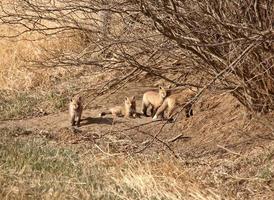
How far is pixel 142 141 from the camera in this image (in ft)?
30.6

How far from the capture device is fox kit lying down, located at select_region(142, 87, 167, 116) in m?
10.9

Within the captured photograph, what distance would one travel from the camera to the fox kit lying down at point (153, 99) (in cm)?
1090

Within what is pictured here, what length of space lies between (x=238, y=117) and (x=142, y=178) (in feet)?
9.39

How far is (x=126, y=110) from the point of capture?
1103cm

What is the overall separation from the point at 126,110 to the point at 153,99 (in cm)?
50

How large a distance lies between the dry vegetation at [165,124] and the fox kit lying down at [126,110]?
5.7 inches

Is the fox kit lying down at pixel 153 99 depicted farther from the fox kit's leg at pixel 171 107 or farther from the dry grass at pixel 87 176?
Answer: the dry grass at pixel 87 176

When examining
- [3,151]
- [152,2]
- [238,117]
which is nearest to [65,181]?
[3,151]

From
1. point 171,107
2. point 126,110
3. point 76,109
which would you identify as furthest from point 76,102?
point 171,107

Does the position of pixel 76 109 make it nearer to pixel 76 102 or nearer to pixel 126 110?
pixel 76 102

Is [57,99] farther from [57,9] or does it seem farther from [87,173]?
[87,173]

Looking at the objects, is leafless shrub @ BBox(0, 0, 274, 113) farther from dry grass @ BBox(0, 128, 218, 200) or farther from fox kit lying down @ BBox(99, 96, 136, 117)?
fox kit lying down @ BBox(99, 96, 136, 117)

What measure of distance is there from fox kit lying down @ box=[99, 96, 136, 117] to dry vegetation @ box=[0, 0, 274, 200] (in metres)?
0.15

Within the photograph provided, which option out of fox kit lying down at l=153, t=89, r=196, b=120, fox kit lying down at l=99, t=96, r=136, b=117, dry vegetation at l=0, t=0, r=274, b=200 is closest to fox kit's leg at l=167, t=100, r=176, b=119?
fox kit lying down at l=153, t=89, r=196, b=120
